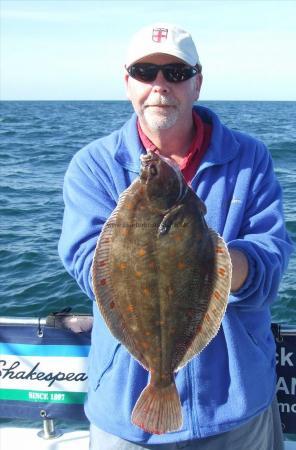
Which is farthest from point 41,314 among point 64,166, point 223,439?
point 64,166

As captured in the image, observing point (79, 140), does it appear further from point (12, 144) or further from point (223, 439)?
point (223, 439)

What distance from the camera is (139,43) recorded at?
2.86 meters

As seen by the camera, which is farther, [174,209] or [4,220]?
[4,220]

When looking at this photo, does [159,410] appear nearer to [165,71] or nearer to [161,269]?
[161,269]

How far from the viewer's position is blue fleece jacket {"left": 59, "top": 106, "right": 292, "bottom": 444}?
2834 millimetres

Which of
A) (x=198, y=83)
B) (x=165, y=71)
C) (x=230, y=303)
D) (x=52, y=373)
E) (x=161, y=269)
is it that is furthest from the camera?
(x=52, y=373)

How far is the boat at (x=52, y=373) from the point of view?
3854 mm

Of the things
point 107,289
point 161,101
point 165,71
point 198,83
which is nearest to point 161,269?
point 107,289

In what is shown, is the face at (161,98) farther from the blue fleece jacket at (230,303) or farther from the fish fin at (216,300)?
the fish fin at (216,300)

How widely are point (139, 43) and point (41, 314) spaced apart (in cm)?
568

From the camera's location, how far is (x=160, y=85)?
2791 millimetres

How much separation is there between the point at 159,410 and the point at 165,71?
1.50m

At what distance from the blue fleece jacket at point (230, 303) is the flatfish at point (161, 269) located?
0.35 m

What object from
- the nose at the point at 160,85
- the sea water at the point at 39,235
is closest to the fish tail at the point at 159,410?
the nose at the point at 160,85
